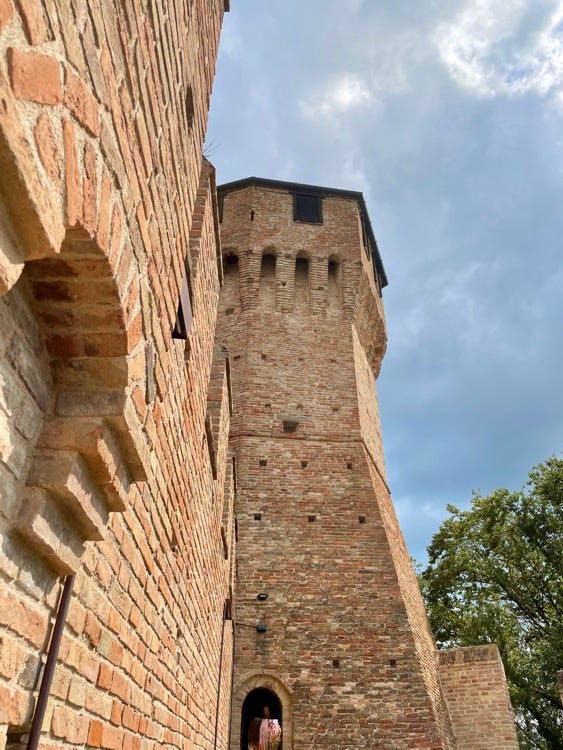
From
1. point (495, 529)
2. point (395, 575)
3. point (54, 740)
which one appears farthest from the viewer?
point (495, 529)

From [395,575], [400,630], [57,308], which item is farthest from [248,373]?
[57,308]

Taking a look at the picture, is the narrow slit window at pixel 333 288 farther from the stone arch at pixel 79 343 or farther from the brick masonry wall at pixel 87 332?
the stone arch at pixel 79 343

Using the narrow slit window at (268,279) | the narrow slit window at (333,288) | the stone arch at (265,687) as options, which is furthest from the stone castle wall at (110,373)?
the narrow slit window at (333,288)

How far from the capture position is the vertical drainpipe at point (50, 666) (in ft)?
4.29

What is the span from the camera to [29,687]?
1.33 meters

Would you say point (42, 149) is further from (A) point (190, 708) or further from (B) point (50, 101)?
(A) point (190, 708)

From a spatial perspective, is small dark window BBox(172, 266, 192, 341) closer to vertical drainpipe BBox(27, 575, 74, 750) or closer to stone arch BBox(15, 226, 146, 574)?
stone arch BBox(15, 226, 146, 574)

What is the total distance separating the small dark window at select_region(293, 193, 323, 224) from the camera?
611 inches

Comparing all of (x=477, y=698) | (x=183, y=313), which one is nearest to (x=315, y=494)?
(x=477, y=698)

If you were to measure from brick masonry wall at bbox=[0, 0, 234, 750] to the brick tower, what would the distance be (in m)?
7.60

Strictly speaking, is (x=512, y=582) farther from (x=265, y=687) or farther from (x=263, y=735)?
(x=265, y=687)

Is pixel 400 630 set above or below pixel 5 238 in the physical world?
above

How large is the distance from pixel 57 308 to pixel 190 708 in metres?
3.60

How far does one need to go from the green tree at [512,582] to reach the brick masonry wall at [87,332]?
17023mm
